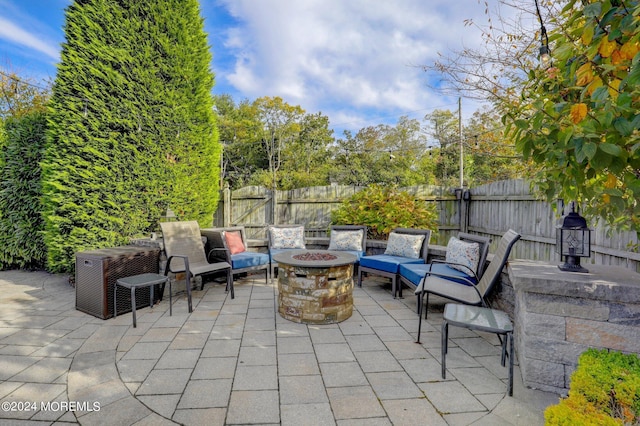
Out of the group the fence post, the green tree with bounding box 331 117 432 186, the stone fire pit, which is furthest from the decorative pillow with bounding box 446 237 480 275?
the green tree with bounding box 331 117 432 186

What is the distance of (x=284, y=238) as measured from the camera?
17.5ft

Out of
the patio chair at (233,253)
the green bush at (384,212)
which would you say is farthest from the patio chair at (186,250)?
the green bush at (384,212)

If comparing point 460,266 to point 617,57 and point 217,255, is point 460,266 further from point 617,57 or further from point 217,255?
point 217,255

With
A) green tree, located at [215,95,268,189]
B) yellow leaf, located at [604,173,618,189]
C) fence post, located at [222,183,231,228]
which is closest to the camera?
yellow leaf, located at [604,173,618,189]

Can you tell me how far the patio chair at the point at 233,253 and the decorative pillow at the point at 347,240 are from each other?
3.69 ft

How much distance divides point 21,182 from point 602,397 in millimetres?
7065

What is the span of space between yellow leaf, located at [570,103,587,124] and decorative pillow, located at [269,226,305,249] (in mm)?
4367

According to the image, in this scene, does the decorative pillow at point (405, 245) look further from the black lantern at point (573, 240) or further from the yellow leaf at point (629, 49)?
the yellow leaf at point (629, 49)

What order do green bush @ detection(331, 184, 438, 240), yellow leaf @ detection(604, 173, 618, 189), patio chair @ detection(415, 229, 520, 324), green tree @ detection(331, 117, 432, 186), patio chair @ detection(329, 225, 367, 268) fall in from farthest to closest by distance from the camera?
green tree @ detection(331, 117, 432, 186) → green bush @ detection(331, 184, 438, 240) → patio chair @ detection(329, 225, 367, 268) → patio chair @ detection(415, 229, 520, 324) → yellow leaf @ detection(604, 173, 618, 189)

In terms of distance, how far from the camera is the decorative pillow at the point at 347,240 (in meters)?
5.14

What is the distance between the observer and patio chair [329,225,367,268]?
514cm

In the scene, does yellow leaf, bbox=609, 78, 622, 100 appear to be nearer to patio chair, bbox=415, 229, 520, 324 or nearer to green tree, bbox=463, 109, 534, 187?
green tree, bbox=463, 109, 534, 187

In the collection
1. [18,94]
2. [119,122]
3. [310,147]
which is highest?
[310,147]

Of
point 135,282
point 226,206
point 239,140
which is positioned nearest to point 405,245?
point 135,282
